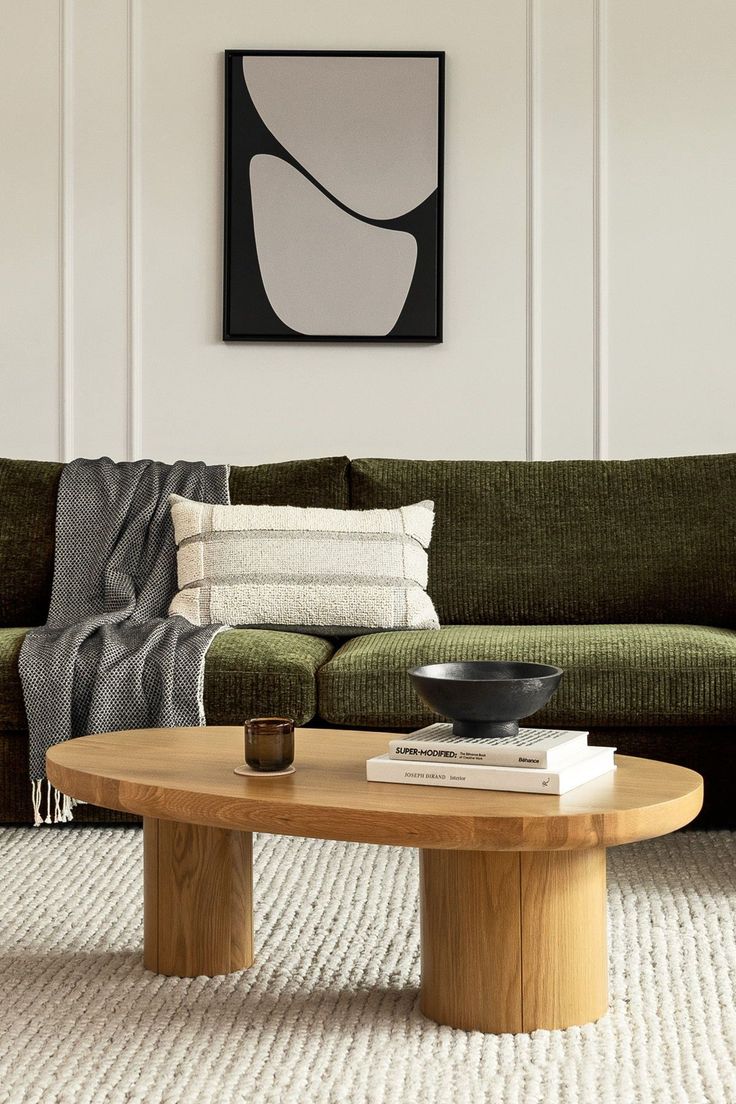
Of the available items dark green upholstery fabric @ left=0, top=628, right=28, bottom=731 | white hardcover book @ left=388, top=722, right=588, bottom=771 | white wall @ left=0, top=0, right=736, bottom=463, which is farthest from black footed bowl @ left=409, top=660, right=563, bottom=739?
white wall @ left=0, top=0, right=736, bottom=463

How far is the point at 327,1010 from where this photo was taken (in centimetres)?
151

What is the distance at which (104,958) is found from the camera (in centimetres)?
171

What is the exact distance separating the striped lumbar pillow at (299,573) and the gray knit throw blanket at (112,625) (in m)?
0.12

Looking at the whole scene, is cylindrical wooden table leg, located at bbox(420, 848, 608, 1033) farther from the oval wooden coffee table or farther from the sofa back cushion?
the sofa back cushion

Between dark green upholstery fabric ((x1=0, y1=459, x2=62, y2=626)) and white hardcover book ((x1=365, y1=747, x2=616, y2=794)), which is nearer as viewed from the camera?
white hardcover book ((x1=365, y1=747, x2=616, y2=794))

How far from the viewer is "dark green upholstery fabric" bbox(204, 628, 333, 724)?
2416 mm

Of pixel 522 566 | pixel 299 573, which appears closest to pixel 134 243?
pixel 299 573

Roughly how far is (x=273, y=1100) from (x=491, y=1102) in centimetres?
24

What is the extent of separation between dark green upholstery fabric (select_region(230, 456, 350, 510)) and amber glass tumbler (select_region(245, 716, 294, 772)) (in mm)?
1608

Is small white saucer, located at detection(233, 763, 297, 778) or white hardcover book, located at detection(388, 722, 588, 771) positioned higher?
white hardcover book, located at detection(388, 722, 588, 771)

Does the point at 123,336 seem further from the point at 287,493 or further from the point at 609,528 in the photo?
the point at 609,528

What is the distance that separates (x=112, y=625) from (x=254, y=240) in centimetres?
157

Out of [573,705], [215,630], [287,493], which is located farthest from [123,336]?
[573,705]

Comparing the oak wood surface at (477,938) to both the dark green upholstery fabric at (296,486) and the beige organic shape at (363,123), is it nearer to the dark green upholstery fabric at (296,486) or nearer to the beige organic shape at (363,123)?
the dark green upholstery fabric at (296,486)
